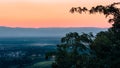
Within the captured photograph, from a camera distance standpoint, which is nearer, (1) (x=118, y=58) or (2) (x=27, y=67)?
(1) (x=118, y=58)

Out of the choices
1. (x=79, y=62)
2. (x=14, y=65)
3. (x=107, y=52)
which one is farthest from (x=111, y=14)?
(x=14, y=65)

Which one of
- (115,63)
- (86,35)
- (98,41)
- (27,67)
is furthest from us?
(27,67)

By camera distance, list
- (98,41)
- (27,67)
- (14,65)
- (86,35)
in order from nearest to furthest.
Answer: (98,41)
(86,35)
(27,67)
(14,65)

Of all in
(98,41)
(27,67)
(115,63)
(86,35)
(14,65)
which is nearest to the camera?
(115,63)

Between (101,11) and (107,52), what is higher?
(101,11)

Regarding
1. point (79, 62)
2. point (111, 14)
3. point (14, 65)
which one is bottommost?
point (14, 65)

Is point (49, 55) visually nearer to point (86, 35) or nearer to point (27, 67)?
point (86, 35)

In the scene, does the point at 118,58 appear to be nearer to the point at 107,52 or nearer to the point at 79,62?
the point at 107,52

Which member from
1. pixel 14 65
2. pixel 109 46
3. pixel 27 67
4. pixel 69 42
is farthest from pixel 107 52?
pixel 14 65

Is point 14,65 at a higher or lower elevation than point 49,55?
lower
